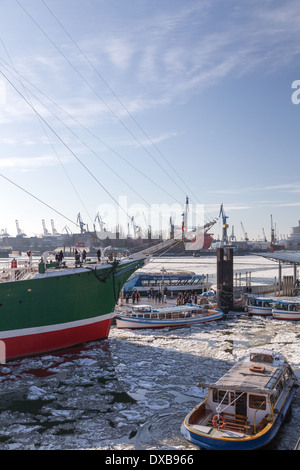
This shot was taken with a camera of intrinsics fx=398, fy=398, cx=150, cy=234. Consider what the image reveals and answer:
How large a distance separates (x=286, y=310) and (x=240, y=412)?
24.1 m

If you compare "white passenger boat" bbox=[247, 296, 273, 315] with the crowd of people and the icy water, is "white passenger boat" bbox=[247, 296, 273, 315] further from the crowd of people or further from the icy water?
the icy water

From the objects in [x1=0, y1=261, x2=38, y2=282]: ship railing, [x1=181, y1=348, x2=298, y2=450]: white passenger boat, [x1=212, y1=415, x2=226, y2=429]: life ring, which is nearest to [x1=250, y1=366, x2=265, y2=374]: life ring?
[x1=181, y1=348, x2=298, y2=450]: white passenger boat

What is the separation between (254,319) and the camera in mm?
34562

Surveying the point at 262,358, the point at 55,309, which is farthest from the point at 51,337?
the point at 262,358

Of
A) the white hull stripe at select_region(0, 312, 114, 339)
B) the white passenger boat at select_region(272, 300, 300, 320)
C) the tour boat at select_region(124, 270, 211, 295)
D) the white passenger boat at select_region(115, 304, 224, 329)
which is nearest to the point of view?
the white hull stripe at select_region(0, 312, 114, 339)

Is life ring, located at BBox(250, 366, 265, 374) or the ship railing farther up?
the ship railing

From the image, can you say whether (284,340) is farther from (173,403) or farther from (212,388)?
(212,388)

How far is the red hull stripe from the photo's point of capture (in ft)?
66.2

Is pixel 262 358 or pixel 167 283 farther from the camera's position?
pixel 167 283

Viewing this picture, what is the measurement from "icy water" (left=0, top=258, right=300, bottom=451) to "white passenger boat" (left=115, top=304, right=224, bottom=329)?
2.46 m

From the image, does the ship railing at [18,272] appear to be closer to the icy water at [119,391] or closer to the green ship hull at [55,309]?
the green ship hull at [55,309]

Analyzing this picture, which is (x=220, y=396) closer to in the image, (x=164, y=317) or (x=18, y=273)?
(x=18, y=273)

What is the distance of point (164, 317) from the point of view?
31.1m

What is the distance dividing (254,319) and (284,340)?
8.82m
